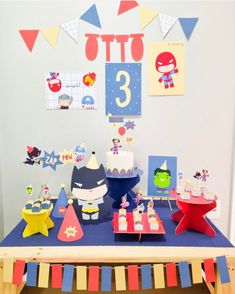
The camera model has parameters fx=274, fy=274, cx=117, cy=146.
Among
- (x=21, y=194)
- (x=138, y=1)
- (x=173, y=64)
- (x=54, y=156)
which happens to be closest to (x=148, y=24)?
(x=138, y=1)

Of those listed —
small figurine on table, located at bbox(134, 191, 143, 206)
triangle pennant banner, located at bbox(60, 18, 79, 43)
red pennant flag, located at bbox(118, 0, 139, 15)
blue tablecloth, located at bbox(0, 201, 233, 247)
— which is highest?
red pennant flag, located at bbox(118, 0, 139, 15)

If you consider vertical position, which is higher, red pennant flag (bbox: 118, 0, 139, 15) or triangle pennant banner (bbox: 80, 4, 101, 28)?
red pennant flag (bbox: 118, 0, 139, 15)

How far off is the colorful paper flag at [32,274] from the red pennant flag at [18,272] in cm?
2

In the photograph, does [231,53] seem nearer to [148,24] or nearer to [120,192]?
[148,24]

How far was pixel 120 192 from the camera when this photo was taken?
120cm

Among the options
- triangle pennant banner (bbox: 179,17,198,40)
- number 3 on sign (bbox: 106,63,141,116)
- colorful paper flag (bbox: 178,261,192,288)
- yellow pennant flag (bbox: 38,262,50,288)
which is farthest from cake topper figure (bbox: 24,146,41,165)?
triangle pennant banner (bbox: 179,17,198,40)

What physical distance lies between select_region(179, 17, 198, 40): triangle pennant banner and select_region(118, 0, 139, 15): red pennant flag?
0.23 m

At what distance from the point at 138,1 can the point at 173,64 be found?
335 millimetres

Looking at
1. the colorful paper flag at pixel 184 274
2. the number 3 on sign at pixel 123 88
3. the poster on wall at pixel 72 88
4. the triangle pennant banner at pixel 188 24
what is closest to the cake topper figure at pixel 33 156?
the poster on wall at pixel 72 88

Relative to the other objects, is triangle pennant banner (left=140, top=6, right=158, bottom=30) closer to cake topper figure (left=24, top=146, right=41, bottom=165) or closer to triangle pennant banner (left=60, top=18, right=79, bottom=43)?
triangle pennant banner (left=60, top=18, right=79, bottom=43)

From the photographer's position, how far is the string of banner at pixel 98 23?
1.29 m

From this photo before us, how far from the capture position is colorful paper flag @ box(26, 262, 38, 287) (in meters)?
0.82

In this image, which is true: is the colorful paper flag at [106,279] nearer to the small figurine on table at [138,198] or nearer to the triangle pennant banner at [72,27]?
the small figurine on table at [138,198]

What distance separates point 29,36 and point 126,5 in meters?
0.48
